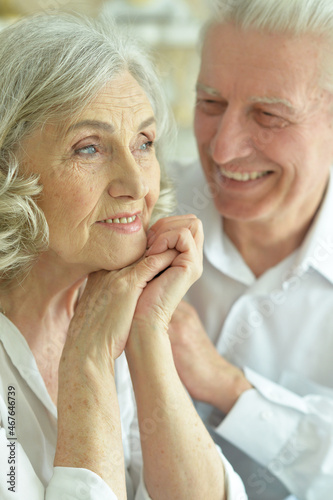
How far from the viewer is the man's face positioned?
161 cm

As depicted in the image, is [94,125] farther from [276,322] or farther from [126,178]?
[276,322]

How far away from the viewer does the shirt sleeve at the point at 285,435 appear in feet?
5.50

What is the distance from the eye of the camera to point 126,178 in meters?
1.25

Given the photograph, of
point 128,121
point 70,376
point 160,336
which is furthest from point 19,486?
point 128,121

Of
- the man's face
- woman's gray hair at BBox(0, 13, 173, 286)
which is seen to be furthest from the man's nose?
woman's gray hair at BBox(0, 13, 173, 286)

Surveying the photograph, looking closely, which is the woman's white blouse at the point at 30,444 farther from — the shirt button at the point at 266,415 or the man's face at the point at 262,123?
the man's face at the point at 262,123

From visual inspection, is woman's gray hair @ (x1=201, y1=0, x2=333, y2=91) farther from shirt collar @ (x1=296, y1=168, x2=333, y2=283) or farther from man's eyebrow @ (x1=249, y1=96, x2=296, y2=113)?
shirt collar @ (x1=296, y1=168, x2=333, y2=283)

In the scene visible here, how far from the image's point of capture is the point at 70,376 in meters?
1.21

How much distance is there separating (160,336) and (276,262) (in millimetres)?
777

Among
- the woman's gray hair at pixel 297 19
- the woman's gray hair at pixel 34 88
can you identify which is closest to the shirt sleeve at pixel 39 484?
the woman's gray hair at pixel 34 88

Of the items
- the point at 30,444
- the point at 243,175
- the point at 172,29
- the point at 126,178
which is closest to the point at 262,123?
the point at 243,175

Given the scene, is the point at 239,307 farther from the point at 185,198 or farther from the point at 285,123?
the point at 285,123

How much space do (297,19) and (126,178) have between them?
73 centimetres

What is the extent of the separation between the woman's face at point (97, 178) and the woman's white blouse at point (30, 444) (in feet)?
0.79
